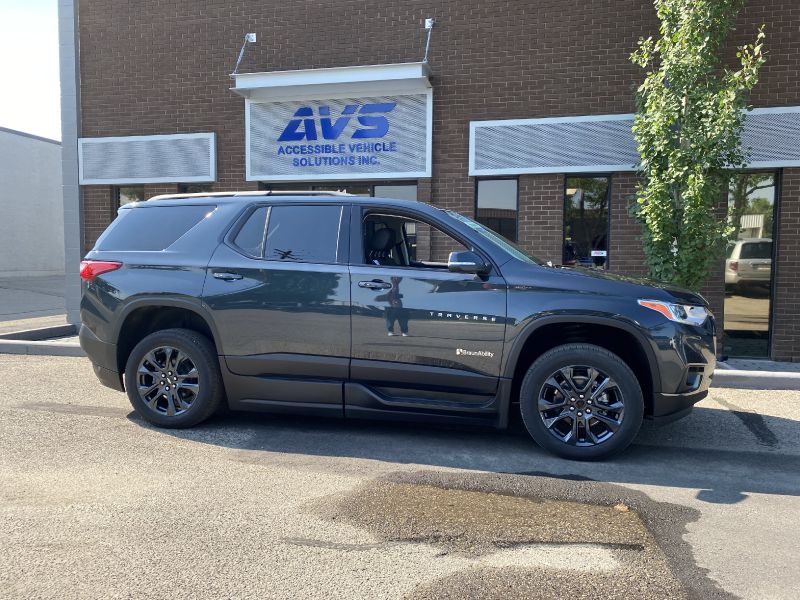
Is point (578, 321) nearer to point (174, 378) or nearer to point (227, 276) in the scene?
point (227, 276)

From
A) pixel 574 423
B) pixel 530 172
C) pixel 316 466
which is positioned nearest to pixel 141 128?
pixel 530 172

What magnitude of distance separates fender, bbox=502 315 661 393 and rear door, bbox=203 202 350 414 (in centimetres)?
128

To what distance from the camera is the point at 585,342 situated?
200 inches

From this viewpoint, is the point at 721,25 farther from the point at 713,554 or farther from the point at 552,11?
the point at 713,554

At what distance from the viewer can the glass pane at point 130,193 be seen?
472 inches

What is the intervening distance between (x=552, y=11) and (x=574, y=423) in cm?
739

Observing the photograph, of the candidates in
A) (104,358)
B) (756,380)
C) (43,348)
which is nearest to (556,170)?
(756,380)

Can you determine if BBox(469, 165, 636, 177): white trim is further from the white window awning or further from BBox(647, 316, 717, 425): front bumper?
BBox(647, 316, 717, 425): front bumper

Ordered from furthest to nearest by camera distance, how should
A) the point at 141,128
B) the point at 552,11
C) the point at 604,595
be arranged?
the point at 141,128, the point at 552,11, the point at 604,595

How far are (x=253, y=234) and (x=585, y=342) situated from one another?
2.88 metres

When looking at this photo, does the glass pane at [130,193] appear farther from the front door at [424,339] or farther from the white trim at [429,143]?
the front door at [424,339]

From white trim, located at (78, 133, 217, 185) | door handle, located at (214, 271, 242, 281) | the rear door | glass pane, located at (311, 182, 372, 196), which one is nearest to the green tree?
glass pane, located at (311, 182, 372, 196)

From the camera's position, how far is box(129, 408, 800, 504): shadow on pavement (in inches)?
178

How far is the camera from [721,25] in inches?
308
